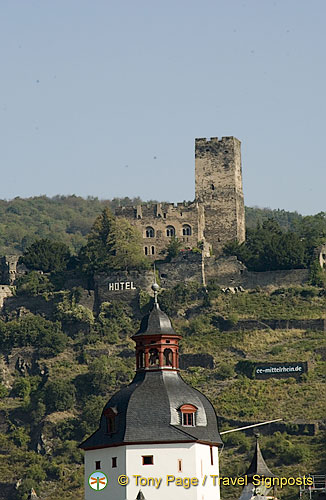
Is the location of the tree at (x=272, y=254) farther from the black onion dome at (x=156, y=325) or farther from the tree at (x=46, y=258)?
the black onion dome at (x=156, y=325)

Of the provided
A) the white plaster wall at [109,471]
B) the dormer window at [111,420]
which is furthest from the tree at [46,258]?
the white plaster wall at [109,471]

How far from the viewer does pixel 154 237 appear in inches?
5871

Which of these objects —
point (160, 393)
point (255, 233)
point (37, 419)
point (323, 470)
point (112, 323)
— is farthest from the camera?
point (255, 233)

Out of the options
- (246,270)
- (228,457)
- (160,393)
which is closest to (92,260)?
(246,270)

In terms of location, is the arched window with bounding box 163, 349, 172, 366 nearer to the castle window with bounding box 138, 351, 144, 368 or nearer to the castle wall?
the castle window with bounding box 138, 351, 144, 368

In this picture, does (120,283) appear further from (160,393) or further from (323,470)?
(160,393)

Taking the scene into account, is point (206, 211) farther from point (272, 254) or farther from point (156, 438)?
point (156, 438)

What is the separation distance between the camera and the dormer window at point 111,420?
73688mm

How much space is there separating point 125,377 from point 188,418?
63.6m

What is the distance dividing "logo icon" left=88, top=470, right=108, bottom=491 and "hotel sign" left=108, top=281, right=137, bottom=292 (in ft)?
237

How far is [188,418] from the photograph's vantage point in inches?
2886

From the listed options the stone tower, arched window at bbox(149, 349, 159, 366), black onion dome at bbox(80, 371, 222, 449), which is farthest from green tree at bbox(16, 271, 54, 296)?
black onion dome at bbox(80, 371, 222, 449)

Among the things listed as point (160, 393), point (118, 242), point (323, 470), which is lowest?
point (323, 470)

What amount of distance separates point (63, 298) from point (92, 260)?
419 cm
